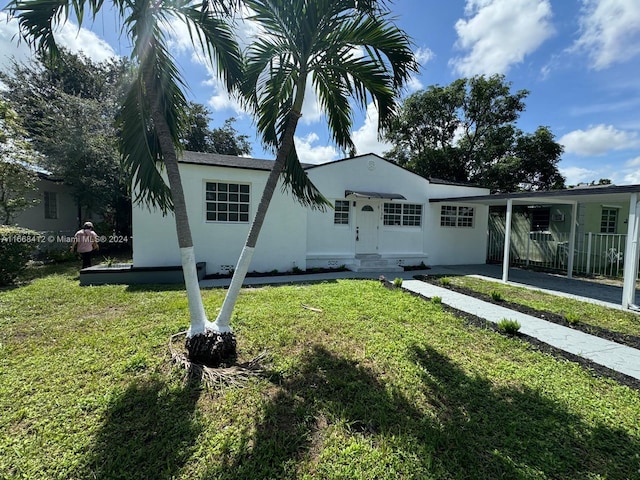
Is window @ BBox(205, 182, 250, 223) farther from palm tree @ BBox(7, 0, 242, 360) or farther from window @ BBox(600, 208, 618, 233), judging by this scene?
window @ BBox(600, 208, 618, 233)

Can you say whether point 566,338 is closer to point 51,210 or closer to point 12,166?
point 12,166

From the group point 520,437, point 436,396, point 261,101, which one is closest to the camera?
point 520,437

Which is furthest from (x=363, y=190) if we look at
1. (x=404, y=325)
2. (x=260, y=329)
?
(x=260, y=329)

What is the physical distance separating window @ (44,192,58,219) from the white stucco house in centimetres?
1040

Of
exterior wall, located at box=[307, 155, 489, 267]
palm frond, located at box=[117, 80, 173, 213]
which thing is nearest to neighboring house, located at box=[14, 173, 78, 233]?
exterior wall, located at box=[307, 155, 489, 267]

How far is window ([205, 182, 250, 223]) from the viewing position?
9.48 metres

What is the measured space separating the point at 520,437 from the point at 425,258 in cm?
1058

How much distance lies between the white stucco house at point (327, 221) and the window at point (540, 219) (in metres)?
→ 3.37

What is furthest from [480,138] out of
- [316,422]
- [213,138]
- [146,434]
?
[146,434]

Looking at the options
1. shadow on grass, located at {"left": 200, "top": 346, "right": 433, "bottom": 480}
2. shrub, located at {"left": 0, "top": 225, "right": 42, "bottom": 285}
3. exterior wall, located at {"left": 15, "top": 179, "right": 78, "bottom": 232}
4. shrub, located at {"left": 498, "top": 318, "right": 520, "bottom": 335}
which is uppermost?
exterior wall, located at {"left": 15, "top": 179, "right": 78, "bottom": 232}

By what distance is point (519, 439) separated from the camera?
2555mm

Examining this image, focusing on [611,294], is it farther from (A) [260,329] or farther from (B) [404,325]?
(A) [260,329]

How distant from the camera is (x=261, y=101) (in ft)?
14.7

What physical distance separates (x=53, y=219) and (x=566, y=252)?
25571 millimetres
